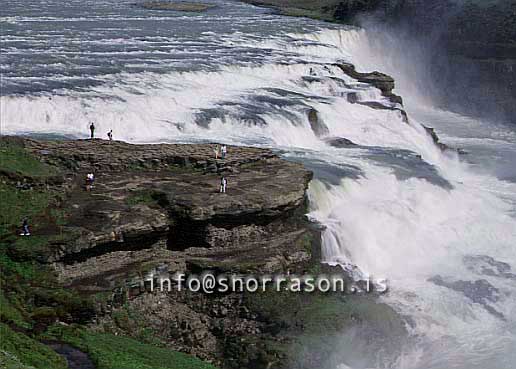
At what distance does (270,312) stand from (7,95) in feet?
41.9

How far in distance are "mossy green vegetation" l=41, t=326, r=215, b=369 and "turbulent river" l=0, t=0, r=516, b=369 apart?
3368mm

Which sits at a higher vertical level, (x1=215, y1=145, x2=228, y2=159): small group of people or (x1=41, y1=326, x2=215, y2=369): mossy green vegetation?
(x1=215, y1=145, x2=228, y2=159): small group of people

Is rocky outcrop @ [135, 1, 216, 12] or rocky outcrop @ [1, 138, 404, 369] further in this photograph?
rocky outcrop @ [135, 1, 216, 12]

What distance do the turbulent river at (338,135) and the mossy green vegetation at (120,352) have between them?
133 inches

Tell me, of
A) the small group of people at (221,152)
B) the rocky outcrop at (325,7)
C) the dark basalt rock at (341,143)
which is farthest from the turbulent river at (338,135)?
the rocky outcrop at (325,7)

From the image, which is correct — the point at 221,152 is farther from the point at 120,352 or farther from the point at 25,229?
the point at 120,352

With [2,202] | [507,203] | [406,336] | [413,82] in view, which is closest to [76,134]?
[2,202]

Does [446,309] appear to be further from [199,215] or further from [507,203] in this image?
[507,203]

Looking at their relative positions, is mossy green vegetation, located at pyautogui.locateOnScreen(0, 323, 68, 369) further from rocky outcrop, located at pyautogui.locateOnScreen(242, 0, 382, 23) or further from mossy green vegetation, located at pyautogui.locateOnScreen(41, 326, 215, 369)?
rocky outcrop, located at pyautogui.locateOnScreen(242, 0, 382, 23)

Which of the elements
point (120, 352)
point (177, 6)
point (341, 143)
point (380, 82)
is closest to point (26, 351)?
point (120, 352)

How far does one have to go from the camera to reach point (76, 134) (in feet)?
73.9

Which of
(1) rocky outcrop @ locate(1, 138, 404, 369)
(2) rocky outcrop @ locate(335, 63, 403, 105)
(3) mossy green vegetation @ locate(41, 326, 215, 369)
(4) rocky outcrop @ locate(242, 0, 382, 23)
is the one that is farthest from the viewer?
(4) rocky outcrop @ locate(242, 0, 382, 23)

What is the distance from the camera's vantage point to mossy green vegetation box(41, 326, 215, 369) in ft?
39.0

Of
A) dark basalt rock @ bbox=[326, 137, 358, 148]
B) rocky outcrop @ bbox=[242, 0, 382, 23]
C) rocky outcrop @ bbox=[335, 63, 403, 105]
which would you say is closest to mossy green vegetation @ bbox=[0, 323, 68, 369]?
dark basalt rock @ bbox=[326, 137, 358, 148]
